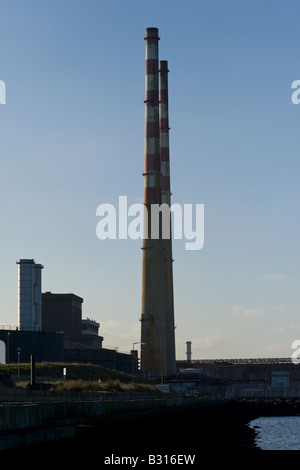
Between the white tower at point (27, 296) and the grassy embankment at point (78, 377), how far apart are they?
11506 mm

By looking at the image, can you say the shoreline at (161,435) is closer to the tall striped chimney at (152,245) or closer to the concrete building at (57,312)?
the tall striped chimney at (152,245)

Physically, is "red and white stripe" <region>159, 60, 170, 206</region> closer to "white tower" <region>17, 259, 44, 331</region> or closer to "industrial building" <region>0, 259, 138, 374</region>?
"industrial building" <region>0, 259, 138, 374</region>

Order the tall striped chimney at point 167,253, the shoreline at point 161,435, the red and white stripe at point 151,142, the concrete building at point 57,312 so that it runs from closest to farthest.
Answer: the shoreline at point 161,435
the red and white stripe at point 151,142
the tall striped chimney at point 167,253
the concrete building at point 57,312

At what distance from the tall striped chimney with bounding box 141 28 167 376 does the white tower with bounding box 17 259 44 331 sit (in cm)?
1600

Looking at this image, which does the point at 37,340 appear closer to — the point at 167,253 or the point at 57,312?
the point at 167,253

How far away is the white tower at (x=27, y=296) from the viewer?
424ft

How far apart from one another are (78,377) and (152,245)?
23.7 meters

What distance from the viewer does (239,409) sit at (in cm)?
12050

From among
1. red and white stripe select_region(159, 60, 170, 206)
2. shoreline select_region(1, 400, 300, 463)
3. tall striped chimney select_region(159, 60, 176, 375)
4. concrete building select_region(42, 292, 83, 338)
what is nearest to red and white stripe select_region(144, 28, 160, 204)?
red and white stripe select_region(159, 60, 170, 206)

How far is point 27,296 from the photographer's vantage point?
424 ft

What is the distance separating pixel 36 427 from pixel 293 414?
432 ft

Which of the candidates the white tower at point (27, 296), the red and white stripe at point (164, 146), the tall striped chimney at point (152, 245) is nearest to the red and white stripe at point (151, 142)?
the tall striped chimney at point (152, 245)

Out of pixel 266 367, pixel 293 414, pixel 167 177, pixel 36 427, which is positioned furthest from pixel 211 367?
pixel 36 427

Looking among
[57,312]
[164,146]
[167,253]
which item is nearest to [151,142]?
[164,146]
